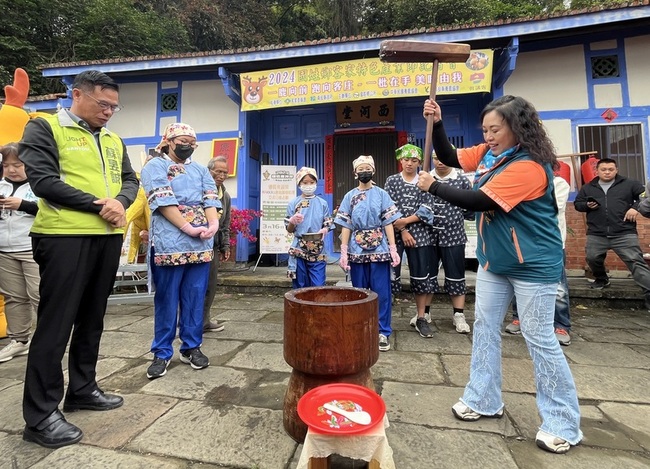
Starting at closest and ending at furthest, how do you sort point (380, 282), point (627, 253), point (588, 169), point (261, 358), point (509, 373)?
point (509, 373) < point (261, 358) < point (380, 282) < point (627, 253) < point (588, 169)

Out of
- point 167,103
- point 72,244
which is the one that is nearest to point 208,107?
point 167,103

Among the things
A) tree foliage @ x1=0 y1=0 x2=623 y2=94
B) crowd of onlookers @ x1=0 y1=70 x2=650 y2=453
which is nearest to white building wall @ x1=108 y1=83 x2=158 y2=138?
tree foliage @ x1=0 y1=0 x2=623 y2=94

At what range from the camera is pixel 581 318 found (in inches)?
182

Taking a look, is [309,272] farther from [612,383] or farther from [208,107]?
→ [208,107]

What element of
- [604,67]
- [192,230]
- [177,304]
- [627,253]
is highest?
[604,67]

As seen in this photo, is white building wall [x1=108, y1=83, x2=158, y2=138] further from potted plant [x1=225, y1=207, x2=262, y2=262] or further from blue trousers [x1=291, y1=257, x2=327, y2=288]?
blue trousers [x1=291, y1=257, x2=327, y2=288]

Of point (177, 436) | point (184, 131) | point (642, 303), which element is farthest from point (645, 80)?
point (177, 436)

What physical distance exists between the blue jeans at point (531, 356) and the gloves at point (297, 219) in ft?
6.98

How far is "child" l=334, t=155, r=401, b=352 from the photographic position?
11.1ft

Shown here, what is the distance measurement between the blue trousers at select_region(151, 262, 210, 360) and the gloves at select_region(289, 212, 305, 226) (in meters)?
1.19

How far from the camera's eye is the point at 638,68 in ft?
20.3

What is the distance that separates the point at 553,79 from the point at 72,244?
774 centimetres

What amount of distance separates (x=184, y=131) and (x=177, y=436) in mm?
2172

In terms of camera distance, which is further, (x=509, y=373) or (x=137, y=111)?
(x=137, y=111)
